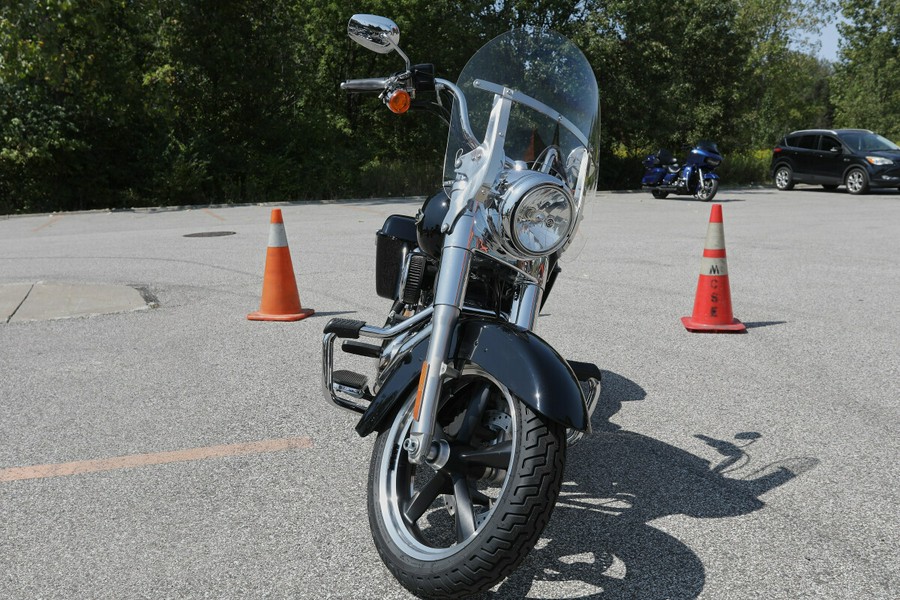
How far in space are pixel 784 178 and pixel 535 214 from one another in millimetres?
25316

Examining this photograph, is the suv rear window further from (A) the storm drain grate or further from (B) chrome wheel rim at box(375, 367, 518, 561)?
(B) chrome wheel rim at box(375, 367, 518, 561)

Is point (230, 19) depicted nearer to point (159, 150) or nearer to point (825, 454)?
point (159, 150)

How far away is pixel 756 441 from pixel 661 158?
18415mm

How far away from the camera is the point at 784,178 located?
25.9m

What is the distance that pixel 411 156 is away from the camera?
2812 cm

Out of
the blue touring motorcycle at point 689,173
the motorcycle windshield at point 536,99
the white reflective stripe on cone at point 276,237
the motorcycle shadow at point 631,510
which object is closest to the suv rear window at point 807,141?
the blue touring motorcycle at point 689,173

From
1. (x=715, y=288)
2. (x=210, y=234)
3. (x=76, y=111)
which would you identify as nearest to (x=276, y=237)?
(x=715, y=288)

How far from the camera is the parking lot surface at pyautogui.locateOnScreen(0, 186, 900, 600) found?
116 inches

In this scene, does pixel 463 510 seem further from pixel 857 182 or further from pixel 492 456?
pixel 857 182

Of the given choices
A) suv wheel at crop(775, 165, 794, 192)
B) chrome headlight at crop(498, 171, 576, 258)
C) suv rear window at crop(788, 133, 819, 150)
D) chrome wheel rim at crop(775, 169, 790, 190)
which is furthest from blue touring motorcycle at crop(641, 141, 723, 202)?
chrome headlight at crop(498, 171, 576, 258)

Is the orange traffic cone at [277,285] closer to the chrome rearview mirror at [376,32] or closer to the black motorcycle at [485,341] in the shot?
the black motorcycle at [485,341]

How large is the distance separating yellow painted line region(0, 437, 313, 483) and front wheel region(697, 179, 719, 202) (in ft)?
59.6

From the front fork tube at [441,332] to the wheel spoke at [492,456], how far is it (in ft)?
0.43

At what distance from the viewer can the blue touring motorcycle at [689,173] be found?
20.6m
